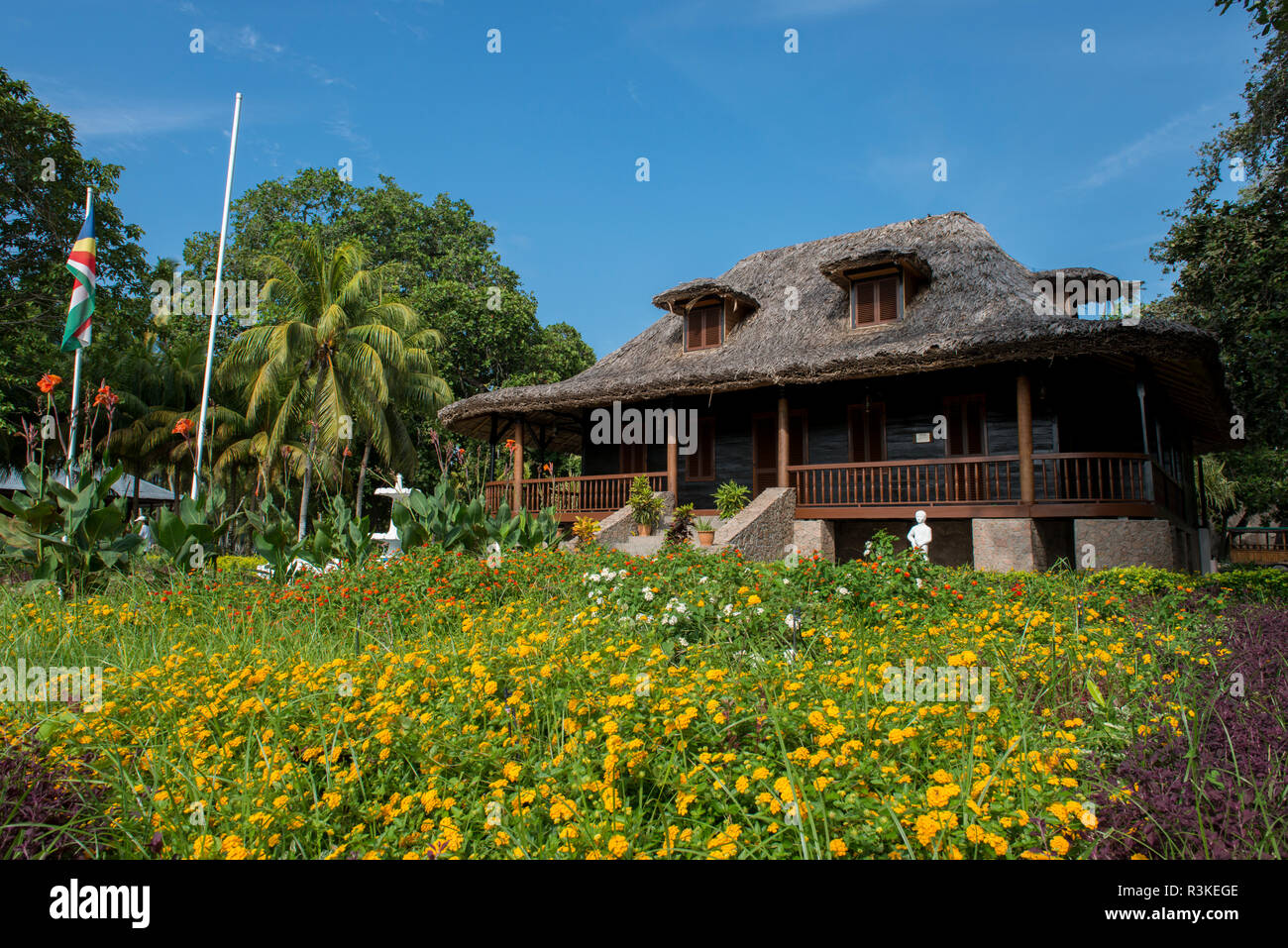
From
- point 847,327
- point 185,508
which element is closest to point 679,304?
point 847,327

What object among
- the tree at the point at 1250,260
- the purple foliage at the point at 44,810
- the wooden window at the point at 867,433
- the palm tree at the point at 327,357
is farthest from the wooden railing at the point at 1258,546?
the purple foliage at the point at 44,810

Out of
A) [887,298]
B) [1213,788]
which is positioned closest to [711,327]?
[887,298]

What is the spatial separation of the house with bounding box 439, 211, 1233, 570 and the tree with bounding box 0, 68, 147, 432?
10.9 meters

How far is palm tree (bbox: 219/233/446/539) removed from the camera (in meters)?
21.5

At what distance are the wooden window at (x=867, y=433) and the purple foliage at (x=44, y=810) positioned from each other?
13676 millimetres

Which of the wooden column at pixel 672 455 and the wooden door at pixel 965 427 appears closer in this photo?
the wooden door at pixel 965 427

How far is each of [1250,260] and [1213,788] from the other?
17.9m

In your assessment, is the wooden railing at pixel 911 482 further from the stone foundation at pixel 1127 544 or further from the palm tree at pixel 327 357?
the palm tree at pixel 327 357

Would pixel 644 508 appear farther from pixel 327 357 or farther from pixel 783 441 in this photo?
pixel 327 357

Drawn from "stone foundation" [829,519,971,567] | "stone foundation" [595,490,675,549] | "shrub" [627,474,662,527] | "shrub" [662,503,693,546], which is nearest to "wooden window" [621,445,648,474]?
"stone foundation" [595,490,675,549]

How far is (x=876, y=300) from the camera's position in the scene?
51.3 ft

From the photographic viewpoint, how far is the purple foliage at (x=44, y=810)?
2736 millimetres

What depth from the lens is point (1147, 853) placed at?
248 centimetres
